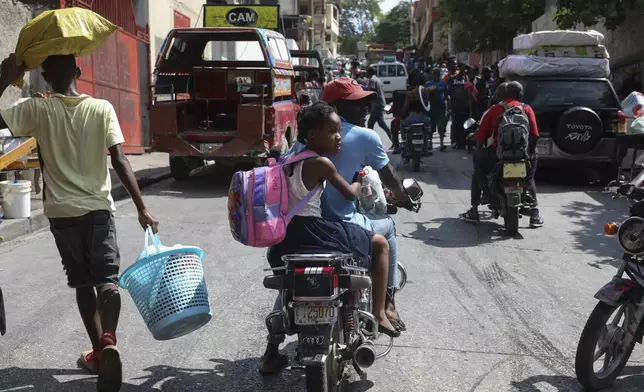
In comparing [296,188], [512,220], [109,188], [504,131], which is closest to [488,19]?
[504,131]

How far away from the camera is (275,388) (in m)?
4.26

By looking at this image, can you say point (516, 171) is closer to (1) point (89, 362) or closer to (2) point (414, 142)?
(2) point (414, 142)

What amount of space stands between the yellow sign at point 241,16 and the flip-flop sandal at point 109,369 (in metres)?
19.3

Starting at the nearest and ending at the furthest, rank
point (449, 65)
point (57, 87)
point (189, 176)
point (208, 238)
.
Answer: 1. point (57, 87)
2. point (208, 238)
3. point (189, 176)
4. point (449, 65)

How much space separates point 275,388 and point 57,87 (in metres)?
2.01

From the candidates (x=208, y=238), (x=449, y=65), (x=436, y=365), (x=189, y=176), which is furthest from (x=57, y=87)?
(x=449, y=65)

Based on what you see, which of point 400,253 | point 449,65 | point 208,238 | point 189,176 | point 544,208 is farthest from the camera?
point 449,65

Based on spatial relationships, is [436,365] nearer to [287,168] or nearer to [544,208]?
[287,168]

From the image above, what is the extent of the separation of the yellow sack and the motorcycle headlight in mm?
3017

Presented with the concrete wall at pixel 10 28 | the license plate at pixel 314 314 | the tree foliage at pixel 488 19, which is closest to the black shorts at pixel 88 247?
the license plate at pixel 314 314

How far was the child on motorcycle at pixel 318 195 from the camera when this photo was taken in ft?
12.4

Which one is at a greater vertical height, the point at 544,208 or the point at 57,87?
the point at 57,87

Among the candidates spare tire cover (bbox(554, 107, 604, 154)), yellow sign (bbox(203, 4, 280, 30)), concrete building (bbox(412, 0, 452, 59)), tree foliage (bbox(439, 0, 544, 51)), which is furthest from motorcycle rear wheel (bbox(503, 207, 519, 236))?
concrete building (bbox(412, 0, 452, 59))

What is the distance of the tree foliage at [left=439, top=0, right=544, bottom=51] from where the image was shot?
26844mm
